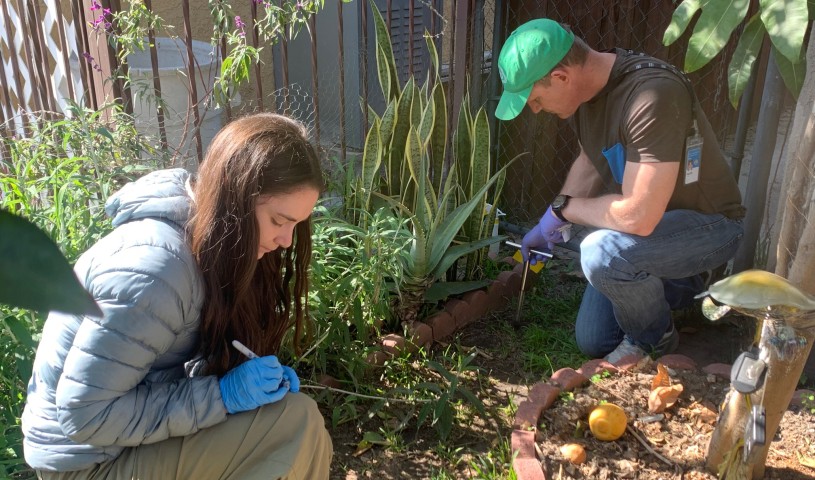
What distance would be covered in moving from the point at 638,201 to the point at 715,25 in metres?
0.85

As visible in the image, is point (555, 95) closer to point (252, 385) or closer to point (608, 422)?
point (608, 422)

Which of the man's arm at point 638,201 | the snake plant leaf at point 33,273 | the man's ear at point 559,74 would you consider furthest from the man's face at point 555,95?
the snake plant leaf at point 33,273

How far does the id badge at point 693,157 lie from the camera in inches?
102

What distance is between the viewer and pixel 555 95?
2.63 meters

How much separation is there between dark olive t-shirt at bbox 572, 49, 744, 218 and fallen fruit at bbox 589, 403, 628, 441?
83cm

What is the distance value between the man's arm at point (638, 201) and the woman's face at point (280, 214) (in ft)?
3.96

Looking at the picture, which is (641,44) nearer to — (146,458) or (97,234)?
(97,234)

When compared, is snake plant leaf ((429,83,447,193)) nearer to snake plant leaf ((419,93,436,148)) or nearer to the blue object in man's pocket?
snake plant leaf ((419,93,436,148))

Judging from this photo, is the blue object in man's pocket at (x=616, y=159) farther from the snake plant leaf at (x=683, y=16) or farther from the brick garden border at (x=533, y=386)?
the snake plant leaf at (x=683, y=16)

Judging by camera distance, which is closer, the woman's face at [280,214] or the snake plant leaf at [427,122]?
the woman's face at [280,214]

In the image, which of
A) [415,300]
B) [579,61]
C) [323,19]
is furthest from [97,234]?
[323,19]

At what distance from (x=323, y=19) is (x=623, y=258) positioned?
299cm

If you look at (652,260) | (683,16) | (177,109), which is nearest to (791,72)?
(683,16)

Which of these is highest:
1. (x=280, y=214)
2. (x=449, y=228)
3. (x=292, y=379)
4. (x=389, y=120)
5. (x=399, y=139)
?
(x=280, y=214)
